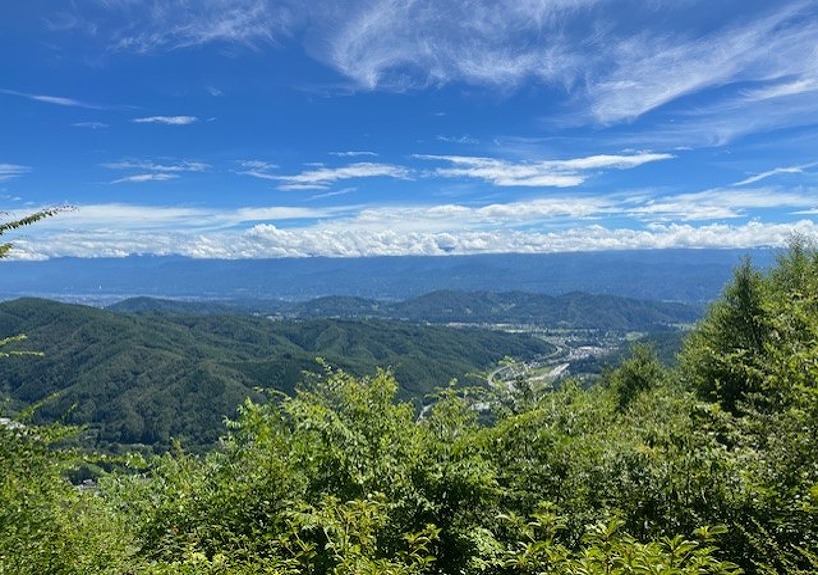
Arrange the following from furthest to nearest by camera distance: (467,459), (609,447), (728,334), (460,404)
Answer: (728,334) → (460,404) → (609,447) → (467,459)

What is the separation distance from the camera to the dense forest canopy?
625 centimetres

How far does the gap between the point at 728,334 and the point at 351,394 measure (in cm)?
2290

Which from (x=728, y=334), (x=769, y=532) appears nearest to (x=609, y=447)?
(x=769, y=532)

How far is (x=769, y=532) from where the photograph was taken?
648 centimetres

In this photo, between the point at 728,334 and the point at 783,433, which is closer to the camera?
the point at 783,433

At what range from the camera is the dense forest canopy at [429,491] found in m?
6.25

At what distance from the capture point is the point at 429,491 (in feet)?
27.3

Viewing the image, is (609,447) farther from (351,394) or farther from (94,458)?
(94,458)

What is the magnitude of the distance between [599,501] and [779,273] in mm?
27773

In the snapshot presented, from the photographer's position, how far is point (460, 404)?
36.3 ft

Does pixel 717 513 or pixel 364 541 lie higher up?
pixel 364 541

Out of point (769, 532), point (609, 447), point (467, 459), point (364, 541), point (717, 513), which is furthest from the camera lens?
point (609, 447)

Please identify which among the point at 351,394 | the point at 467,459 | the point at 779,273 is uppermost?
the point at 779,273

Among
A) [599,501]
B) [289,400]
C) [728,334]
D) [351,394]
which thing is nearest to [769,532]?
[599,501]
